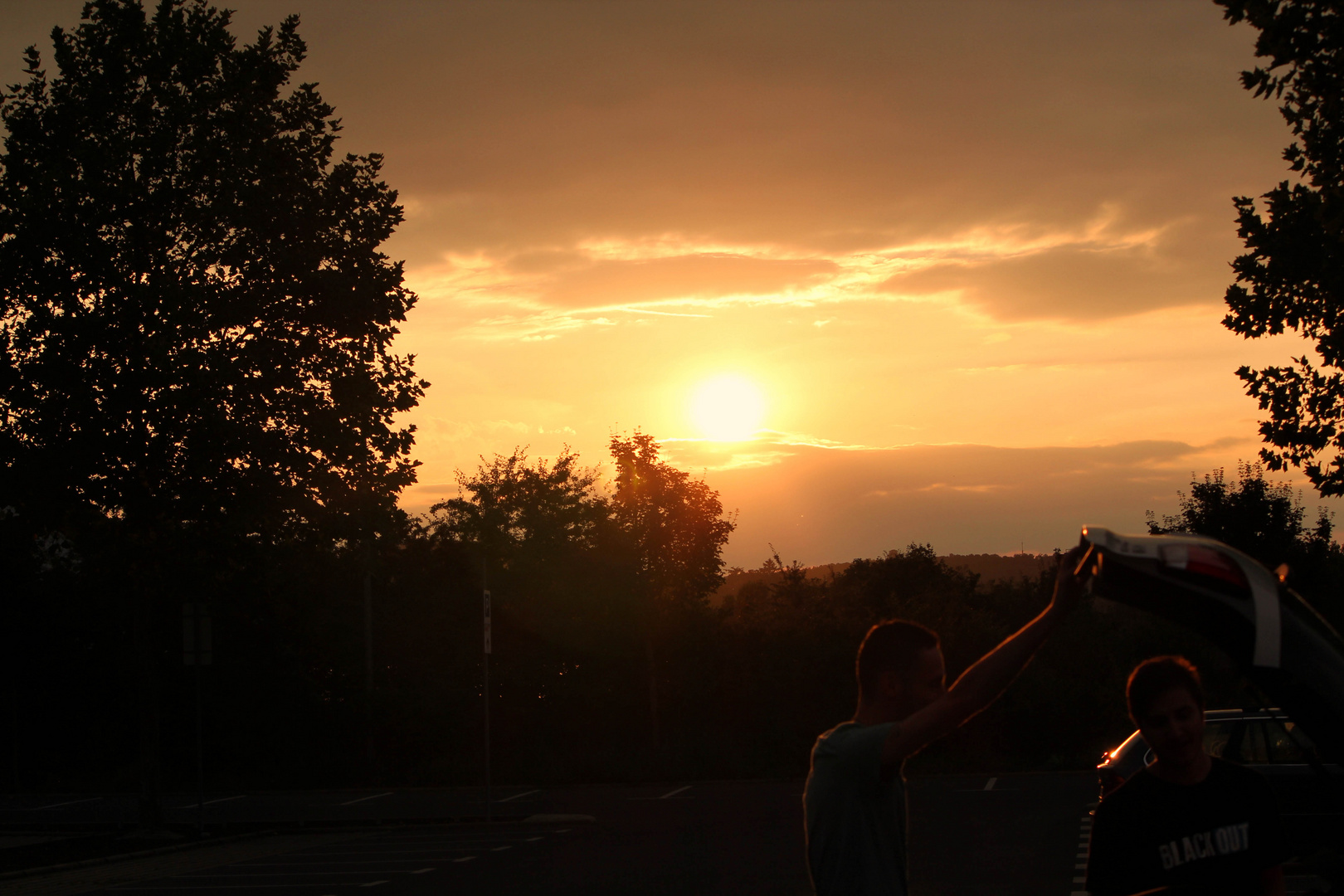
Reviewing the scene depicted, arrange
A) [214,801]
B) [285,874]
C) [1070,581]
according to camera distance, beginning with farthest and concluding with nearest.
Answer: [214,801] < [285,874] < [1070,581]

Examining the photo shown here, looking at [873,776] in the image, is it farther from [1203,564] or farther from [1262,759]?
[1262,759]

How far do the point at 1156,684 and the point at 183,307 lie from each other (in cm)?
1932

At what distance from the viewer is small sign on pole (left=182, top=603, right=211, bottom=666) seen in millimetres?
20312

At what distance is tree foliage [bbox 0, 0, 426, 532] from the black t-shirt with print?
18680mm

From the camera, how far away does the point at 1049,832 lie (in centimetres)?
1733

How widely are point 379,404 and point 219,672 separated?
17.0 meters

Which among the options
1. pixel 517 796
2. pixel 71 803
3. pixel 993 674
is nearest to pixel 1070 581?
pixel 993 674

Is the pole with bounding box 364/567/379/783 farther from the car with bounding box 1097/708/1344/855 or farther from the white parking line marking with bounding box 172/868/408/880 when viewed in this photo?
the car with bounding box 1097/708/1344/855

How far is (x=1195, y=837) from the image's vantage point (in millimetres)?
3402

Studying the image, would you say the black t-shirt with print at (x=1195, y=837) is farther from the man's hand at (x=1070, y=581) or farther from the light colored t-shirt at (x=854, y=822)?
the man's hand at (x=1070, y=581)

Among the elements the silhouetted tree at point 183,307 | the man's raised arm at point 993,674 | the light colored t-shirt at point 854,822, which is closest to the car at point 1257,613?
the man's raised arm at point 993,674

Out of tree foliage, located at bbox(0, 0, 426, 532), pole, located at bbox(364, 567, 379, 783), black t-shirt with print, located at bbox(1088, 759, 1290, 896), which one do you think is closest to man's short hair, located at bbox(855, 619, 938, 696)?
black t-shirt with print, located at bbox(1088, 759, 1290, 896)

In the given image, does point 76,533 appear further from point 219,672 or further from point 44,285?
point 219,672

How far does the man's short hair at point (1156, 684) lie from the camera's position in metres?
3.58
